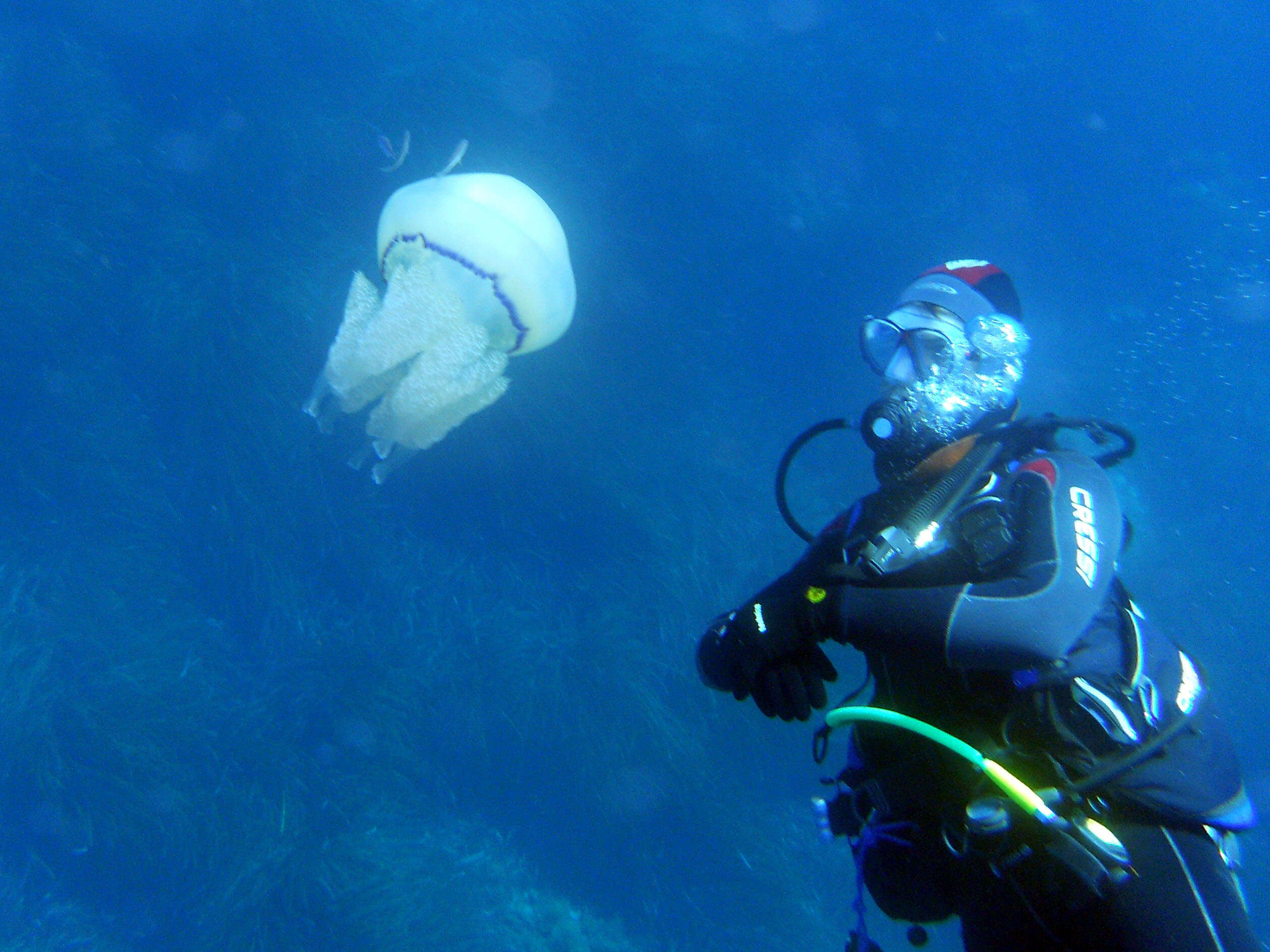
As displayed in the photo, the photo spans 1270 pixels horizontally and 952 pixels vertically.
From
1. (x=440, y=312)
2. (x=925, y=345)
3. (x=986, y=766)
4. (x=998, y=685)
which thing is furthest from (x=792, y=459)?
(x=440, y=312)

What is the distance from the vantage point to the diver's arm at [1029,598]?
7.58 ft

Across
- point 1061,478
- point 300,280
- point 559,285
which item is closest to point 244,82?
point 300,280

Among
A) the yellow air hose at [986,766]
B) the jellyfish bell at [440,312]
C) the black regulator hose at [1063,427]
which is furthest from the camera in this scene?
the jellyfish bell at [440,312]

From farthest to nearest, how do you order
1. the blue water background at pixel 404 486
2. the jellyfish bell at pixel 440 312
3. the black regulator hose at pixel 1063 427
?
the blue water background at pixel 404 486 < the jellyfish bell at pixel 440 312 < the black regulator hose at pixel 1063 427

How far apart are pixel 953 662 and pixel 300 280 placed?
439cm

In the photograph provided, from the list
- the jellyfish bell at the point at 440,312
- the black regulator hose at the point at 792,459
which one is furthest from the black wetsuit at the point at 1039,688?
the jellyfish bell at the point at 440,312

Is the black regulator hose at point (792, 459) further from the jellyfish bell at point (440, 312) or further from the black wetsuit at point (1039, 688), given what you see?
the jellyfish bell at point (440, 312)

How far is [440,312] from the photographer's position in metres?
4.12

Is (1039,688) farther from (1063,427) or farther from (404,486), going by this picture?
(404,486)

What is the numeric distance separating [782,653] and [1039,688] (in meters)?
0.84

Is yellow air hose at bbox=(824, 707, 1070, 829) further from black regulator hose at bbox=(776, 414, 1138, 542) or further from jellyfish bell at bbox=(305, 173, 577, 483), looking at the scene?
jellyfish bell at bbox=(305, 173, 577, 483)

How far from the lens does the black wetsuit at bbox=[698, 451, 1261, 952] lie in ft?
7.75

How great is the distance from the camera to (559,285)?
442cm

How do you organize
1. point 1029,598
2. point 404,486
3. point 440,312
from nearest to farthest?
point 1029,598, point 440,312, point 404,486
